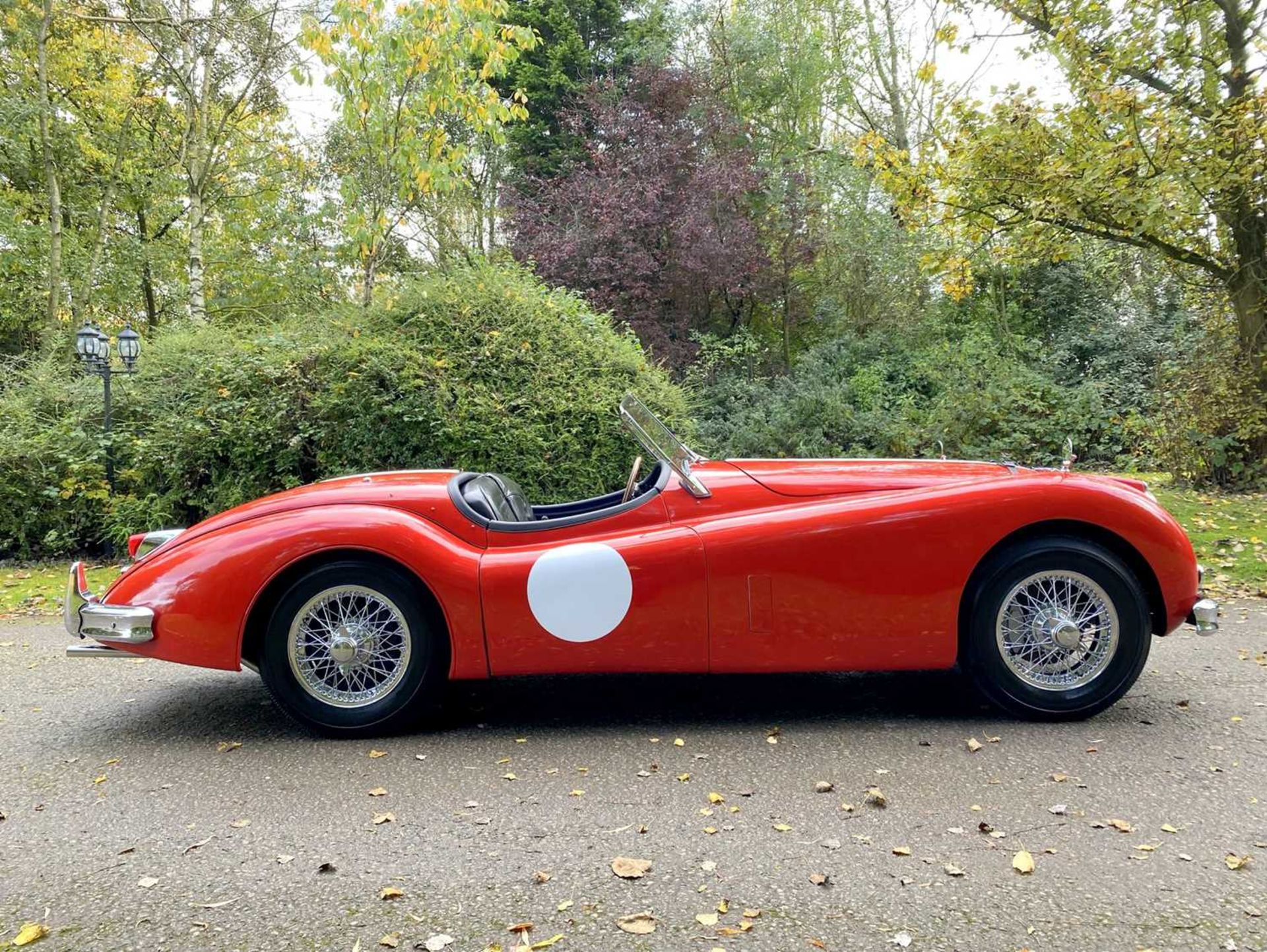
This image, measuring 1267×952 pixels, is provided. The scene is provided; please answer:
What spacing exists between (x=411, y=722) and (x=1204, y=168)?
8365 millimetres

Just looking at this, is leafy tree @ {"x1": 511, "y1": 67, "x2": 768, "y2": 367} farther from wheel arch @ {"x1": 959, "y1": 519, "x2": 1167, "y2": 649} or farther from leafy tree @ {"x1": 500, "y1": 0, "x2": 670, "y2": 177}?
wheel arch @ {"x1": 959, "y1": 519, "x2": 1167, "y2": 649}

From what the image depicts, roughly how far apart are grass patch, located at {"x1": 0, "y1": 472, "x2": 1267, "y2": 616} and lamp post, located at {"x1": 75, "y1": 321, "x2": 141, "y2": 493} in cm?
106

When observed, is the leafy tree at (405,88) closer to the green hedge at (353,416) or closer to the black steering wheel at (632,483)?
the green hedge at (353,416)

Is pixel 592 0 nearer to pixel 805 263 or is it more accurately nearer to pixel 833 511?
pixel 805 263

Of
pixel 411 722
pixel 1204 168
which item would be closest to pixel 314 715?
pixel 411 722

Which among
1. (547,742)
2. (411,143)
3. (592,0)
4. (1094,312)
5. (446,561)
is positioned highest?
(592,0)

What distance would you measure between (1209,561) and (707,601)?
516cm

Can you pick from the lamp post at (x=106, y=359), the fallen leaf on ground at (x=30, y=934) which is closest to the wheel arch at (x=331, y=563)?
the fallen leaf on ground at (x=30, y=934)

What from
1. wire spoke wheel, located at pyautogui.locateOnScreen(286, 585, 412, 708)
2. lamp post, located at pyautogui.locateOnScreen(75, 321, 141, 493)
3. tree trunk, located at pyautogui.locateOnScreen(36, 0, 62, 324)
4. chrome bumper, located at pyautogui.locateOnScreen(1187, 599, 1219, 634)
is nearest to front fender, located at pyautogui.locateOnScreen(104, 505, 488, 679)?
wire spoke wheel, located at pyautogui.locateOnScreen(286, 585, 412, 708)

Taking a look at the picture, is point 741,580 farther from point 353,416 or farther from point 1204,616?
point 353,416

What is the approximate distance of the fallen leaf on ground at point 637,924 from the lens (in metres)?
2.06

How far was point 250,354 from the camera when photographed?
8031 millimetres

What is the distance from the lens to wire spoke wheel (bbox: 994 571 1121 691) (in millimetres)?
3262

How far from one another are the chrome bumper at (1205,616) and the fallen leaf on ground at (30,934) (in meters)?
3.90
